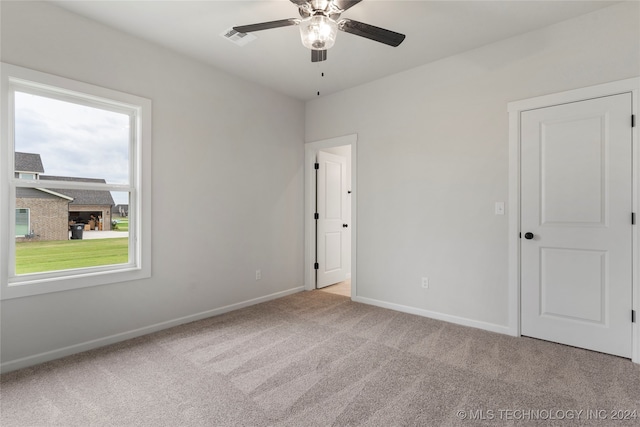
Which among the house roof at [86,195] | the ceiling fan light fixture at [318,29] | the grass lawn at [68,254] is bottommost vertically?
the grass lawn at [68,254]

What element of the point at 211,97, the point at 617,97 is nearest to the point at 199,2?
the point at 211,97

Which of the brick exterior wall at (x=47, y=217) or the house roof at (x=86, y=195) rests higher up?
the house roof at (x=86, y=195)

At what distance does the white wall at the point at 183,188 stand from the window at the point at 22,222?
15 cm

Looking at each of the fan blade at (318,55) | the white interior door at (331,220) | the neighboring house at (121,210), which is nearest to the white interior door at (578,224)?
the fan blade at (318,55)

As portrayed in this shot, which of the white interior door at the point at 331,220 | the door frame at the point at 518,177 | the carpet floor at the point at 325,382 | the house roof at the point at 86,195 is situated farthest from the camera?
the white interior door at the point at 331,220

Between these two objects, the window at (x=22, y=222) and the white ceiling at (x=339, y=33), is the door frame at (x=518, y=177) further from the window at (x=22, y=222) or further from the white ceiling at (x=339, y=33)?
the window at (x=22, y=222)

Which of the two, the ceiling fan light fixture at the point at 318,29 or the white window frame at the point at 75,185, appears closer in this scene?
the ceiling fan light fixture at the point at 318,29

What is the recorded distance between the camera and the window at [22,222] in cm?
238

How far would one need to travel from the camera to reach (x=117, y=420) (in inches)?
68.5

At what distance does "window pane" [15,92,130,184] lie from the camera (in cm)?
240

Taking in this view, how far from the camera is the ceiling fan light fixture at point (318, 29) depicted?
1.87 metres

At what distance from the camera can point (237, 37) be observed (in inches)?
112

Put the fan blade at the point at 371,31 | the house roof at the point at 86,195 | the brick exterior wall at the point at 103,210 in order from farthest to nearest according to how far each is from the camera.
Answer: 1. the brick exterior wall at the point at 103,210
2. the house roof at the point at 86,195
3. the fan blade at the point at 371,31

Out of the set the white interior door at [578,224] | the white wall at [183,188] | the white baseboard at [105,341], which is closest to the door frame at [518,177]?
the white interior door at [578,224]
